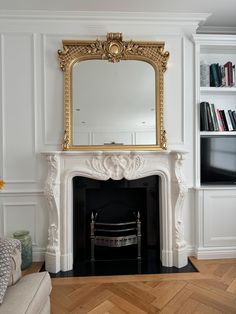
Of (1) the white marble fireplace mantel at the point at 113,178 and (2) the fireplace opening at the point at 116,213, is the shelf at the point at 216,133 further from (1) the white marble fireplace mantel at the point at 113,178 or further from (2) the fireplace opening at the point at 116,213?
(2) the fireplace opening at the point at 116,213

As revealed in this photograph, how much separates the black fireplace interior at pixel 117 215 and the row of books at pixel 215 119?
2.86 feet

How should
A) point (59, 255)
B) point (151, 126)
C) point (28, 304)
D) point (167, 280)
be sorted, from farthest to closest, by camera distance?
point (151, 126), point (59, 255), point (167, 280), point (28, 304)

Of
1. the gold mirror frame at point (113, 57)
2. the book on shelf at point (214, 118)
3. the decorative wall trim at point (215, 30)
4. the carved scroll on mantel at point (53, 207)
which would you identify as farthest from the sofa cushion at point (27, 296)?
the decorative wall trim at point (215, 30)

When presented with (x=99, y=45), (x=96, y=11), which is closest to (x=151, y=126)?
(x=99, y=45)

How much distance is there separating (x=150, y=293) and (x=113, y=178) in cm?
115

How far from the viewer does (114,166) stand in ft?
8.77

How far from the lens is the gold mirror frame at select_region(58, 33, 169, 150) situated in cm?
275

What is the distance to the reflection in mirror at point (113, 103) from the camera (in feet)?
9.18

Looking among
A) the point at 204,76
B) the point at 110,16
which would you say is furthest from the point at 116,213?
the point at 110,16

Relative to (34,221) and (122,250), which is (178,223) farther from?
(34,221)

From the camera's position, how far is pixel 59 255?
2.63 meters

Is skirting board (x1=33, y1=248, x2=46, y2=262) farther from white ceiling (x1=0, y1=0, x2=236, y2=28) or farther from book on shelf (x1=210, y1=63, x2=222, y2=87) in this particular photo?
book on shelf (x1=210, y1=63, x2=222, y2=87)

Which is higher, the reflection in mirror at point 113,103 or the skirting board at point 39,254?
the reflection in mirror at point 113,103

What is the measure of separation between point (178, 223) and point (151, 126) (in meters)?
1.13
